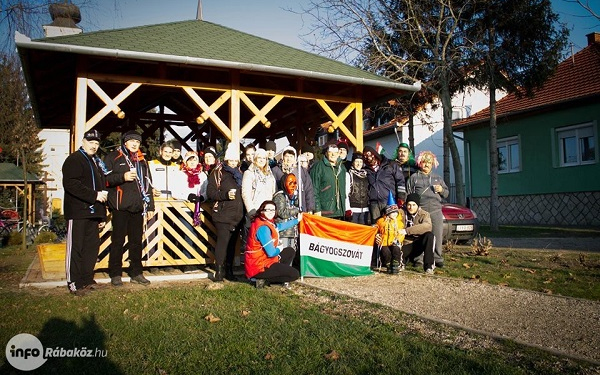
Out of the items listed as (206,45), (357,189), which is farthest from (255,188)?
A: (206,45)

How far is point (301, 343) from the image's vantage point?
401 cm

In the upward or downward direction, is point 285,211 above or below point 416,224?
above

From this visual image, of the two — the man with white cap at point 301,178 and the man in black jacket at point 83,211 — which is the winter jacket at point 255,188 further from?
the man in black jacket at point 83,211

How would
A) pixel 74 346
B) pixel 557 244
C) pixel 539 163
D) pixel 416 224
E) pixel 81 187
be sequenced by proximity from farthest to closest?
1. pixel 539 163
2. pixel 557 244
3. pixel 416 224
4. pixel 81 187
5. pixel 74 346

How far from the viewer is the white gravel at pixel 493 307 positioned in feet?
13.7

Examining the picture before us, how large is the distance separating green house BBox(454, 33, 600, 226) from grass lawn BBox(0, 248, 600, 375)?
18.2 meters

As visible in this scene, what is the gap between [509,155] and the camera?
24141 millimetres

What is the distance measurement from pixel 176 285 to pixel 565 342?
5217 mm

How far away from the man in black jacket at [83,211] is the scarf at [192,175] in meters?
1.89

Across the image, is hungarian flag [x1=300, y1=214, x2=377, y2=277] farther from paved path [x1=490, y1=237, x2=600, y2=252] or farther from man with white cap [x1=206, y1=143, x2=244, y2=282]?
paved path [x1=490, y1=237, x2=600, y2=252]

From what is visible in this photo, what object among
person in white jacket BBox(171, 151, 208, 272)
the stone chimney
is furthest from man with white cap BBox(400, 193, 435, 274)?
the stone chimney

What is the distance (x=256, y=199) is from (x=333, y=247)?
4.76 feet

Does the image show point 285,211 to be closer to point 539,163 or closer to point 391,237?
point 391,237

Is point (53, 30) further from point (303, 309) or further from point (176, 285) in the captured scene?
point (303, 309)
